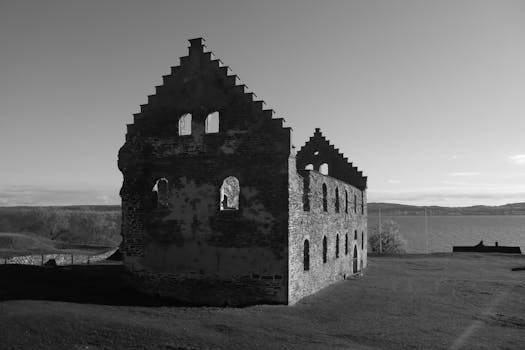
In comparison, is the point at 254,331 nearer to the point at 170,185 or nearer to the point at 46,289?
the point at 170,185

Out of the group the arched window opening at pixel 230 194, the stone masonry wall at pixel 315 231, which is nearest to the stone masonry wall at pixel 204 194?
the stone masonry wall at pixel 315 231

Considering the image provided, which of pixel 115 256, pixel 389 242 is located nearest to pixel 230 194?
pixel 115 256

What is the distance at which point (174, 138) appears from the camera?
63.9 ft

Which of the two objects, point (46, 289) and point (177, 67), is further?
point (177, 67)

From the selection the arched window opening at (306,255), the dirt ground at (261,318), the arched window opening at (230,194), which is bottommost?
the dirt ground at (261,318)

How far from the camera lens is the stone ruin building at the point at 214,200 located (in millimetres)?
17469

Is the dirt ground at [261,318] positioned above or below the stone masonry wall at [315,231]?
below

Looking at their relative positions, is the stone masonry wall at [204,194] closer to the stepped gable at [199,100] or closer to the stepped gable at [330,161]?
the stepped gable at [199,100]

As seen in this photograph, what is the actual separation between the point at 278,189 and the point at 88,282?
10.4 m

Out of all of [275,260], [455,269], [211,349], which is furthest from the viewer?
[455,269]

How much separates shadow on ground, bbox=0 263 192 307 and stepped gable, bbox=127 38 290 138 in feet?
24.3

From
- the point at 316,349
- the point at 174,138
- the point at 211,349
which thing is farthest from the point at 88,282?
the point at 316,349

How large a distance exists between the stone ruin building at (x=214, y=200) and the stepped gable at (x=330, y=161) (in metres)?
11.1

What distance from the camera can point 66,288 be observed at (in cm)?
1838
